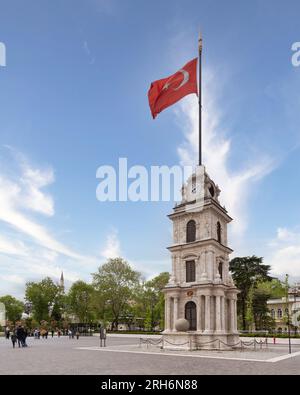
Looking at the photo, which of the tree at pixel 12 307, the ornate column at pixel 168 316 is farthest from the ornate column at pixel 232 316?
the tree at pixel 12 307

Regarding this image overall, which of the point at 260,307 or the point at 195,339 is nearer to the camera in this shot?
the point at 195,339

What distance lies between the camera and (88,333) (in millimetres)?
67688

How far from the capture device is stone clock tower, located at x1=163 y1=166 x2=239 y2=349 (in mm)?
34562

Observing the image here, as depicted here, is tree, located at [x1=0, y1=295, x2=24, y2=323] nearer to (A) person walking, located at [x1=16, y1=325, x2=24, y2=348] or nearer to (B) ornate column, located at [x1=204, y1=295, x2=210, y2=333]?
(A) person walking, located at [x1=16, y1=325, x2=24, y2=348]

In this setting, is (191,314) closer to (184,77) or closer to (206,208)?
(206,208)

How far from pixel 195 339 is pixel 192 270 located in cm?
656

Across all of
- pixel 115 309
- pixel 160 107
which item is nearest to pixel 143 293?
pixel 115 309

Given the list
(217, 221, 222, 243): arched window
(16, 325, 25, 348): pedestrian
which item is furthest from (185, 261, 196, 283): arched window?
(16, 325, 25, 348): pedestrian

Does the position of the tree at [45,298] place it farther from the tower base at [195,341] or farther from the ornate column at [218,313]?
the ornate column at [218,313]

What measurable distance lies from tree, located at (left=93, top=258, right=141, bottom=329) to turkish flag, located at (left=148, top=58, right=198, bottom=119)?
1849 inches

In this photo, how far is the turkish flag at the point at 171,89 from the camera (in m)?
31.8

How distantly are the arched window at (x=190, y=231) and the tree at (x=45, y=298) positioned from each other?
6532 centimetres

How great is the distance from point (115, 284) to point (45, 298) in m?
30.1
